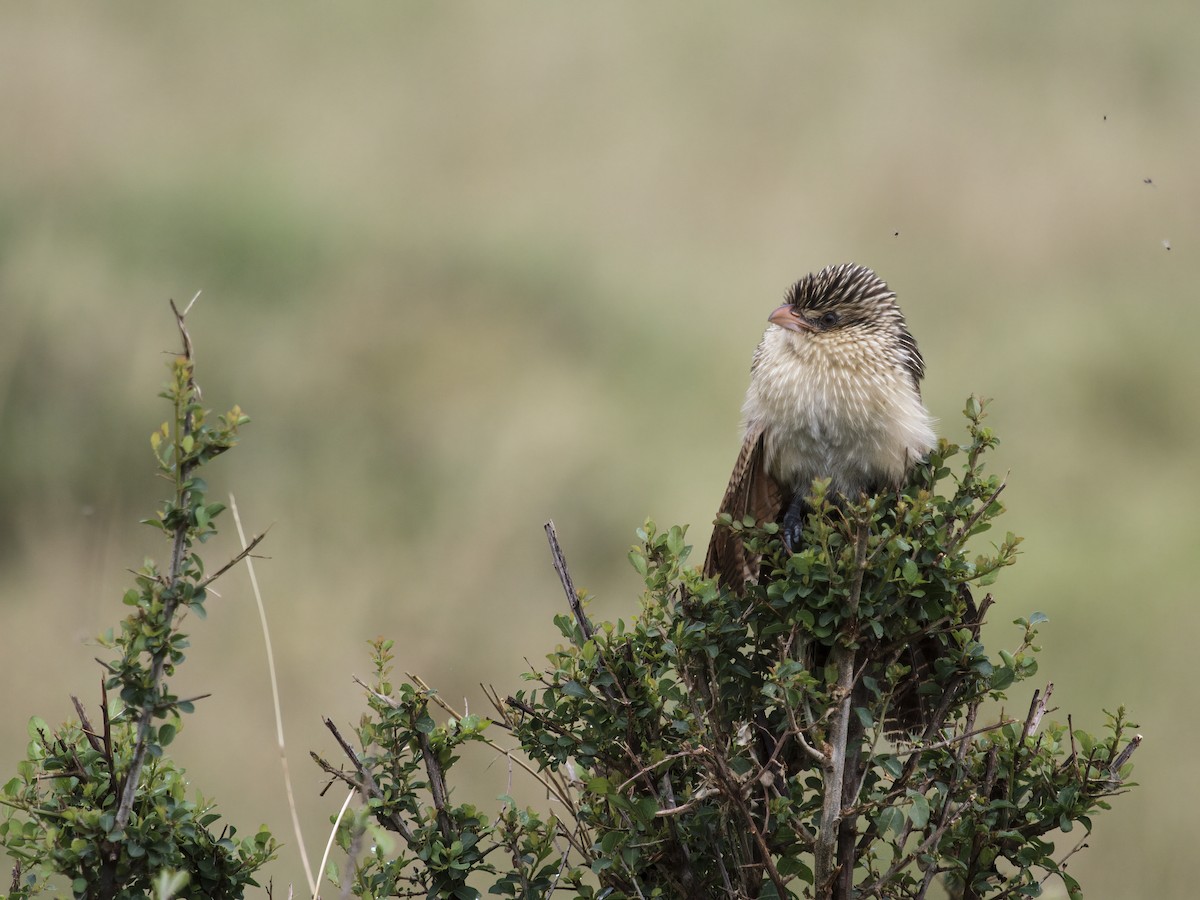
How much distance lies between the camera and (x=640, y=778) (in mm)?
2098

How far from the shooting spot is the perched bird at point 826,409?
275cm

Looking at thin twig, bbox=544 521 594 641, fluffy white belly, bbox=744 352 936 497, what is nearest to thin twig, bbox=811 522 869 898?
thin twig, bbox=544 521 594 641

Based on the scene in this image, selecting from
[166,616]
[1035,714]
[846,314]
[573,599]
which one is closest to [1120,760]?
[1035,714]

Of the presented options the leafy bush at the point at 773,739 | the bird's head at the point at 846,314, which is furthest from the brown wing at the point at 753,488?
the leafy bush at the point at 773,739

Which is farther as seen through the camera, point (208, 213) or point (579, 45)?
point (579, 45)

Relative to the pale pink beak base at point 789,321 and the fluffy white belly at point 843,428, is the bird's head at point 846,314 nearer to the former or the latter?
the pale pink beak base at point 789,321

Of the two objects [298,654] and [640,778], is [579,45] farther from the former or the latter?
[640,778]

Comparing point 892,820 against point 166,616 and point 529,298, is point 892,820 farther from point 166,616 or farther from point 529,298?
point 529,298

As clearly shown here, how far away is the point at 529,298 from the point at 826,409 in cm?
427

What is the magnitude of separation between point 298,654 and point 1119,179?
15.7 feet

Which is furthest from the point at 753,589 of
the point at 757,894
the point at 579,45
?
the point at 579,45

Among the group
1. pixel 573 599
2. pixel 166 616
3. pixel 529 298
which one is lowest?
pixel 166 616

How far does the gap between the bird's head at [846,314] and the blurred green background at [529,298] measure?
2664mm

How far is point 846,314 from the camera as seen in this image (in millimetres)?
3000
